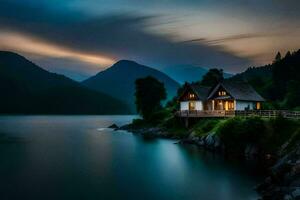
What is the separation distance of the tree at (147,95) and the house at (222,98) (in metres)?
19.7

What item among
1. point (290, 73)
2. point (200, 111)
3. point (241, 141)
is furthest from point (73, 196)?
point (290, 73)

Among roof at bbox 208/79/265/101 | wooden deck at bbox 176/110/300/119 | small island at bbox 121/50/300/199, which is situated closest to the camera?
small island at bbox 121/50/300/199

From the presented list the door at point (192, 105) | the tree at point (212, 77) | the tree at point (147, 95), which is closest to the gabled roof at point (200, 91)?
the door at point (192, 105)

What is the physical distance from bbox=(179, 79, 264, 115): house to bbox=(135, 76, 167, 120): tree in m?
19.7

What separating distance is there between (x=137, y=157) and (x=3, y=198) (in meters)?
27.5

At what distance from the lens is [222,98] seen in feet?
263

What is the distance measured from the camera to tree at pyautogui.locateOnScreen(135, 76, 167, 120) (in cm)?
10800

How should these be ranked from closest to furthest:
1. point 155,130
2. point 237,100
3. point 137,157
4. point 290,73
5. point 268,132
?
point 268,132 → point 137,157 → point 237,100 → point 155,130 → point 290,73

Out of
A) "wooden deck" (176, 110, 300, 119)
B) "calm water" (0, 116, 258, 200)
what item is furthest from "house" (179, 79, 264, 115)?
"calm water" (0, 116, 258, 200)

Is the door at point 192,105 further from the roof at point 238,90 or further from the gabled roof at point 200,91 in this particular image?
the roof at point 238,90

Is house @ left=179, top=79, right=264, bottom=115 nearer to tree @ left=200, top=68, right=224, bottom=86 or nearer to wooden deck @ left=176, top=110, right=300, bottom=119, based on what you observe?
wooden deck @ left=176, top=110, right=300, bottom=119

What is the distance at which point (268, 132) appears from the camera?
168 ft

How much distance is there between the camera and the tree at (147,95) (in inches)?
4252

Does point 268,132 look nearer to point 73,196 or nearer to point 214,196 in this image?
point 214,196
